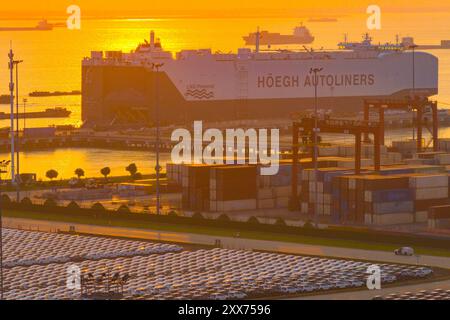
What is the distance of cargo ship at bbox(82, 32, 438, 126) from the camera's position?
12112 centimetres

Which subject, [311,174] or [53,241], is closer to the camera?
[53,241]

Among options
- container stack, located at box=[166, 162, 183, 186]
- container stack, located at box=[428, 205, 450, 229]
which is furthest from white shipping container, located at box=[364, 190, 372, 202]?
container stack, located at box=[166, 162, 183, 186]

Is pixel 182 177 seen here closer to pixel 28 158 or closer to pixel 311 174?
pixel 311 174

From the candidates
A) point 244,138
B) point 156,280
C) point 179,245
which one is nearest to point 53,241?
point 179,245

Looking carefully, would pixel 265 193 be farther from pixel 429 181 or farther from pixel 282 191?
pixel 429 181

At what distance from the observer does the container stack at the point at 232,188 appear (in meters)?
66.6

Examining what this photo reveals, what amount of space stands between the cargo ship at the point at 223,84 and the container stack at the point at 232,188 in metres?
48.5

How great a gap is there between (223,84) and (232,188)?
58.3 metres

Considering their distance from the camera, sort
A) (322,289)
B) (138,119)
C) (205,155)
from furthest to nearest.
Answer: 1. (138,119)
2. (205,155)
3. (322,289)

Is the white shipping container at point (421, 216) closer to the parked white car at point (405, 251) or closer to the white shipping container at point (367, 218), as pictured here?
the white shipping container at point (367, 218)

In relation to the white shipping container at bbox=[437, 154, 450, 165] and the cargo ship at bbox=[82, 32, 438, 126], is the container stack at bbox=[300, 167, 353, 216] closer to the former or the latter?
the white shipping container at bbox=[437, 154, 450, 165]

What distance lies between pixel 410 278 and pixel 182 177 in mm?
20738

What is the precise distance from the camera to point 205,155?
9306 cm

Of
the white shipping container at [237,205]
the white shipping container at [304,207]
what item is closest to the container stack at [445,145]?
the white shipping container at [237,205]
